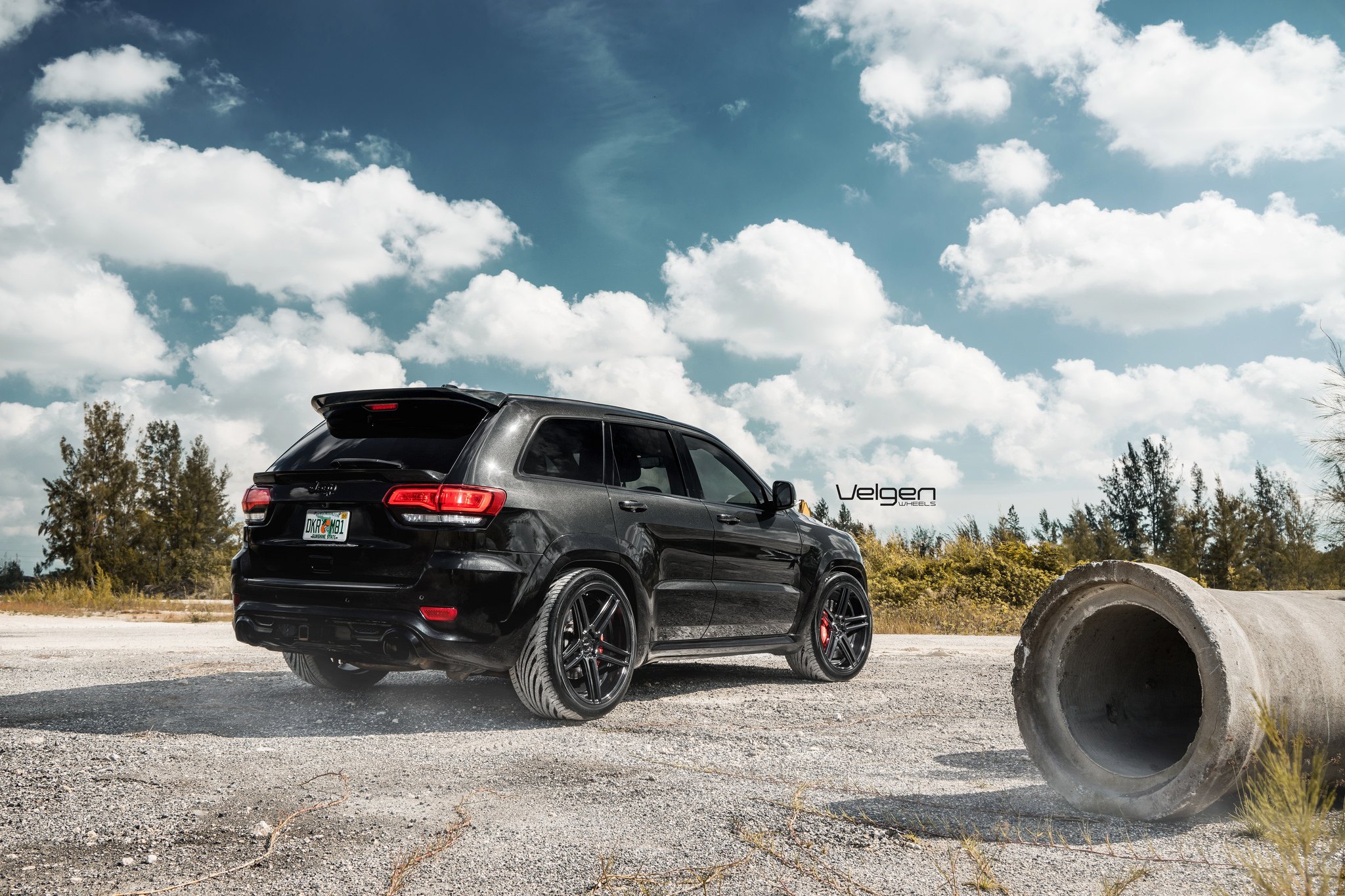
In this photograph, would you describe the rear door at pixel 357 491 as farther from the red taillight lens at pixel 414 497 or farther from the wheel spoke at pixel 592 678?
the wheel spoke at pixel 592 678

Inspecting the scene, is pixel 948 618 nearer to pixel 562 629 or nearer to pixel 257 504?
pixel 562 629

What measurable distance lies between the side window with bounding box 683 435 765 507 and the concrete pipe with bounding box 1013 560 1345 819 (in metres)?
3.02

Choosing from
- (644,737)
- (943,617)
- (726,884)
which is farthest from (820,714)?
(943,617)

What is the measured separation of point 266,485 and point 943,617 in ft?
42.8

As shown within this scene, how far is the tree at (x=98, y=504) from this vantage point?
4553 centimetres

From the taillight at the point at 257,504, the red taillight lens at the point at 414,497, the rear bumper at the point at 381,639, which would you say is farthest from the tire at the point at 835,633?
the taillight at the point at 257,504

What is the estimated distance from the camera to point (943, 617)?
54.3ft

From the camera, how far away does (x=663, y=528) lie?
6.12m

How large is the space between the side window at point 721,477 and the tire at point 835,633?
0.90 m

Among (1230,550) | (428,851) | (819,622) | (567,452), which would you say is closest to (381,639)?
(567,452)

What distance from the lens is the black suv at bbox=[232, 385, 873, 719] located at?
5.09m

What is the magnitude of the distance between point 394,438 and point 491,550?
960 millimetres

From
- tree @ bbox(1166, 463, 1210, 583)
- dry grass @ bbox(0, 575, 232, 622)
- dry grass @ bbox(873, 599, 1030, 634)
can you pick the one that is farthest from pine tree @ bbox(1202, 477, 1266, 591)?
dry grass @ bbox(0, 575, 232, 622)

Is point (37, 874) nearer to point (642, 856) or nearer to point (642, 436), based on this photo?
point (642, 856)
